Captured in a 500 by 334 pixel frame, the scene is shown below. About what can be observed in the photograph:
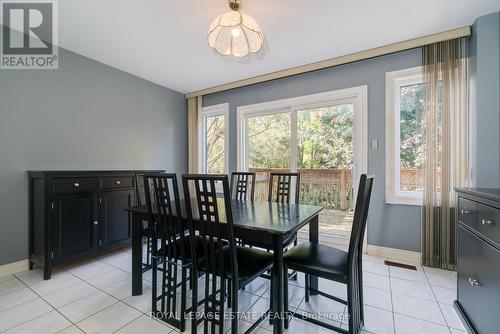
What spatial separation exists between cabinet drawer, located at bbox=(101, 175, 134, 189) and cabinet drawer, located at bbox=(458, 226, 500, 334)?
3.41m

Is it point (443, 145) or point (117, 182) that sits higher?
point (443, 145)

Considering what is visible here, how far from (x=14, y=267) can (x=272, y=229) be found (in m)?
2.89

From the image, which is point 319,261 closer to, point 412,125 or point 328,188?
point 328,188

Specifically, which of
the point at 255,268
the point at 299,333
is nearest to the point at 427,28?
the point at 255,268

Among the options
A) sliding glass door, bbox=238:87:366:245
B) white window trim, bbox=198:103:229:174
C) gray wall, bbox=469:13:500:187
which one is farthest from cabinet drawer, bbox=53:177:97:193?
gray wall, bbox=469:13:500:187

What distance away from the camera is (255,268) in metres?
1.52

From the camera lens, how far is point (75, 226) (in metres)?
2.54

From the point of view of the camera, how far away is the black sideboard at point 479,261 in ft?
4.28

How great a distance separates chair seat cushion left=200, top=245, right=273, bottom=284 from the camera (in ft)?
4.74

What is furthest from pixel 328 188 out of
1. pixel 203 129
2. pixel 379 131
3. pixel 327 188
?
pixel 203 129

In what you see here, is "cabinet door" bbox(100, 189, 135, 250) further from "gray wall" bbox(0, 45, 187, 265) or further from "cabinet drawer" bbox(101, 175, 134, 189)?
"gray wall" bbox(0, 45, 187, 265)

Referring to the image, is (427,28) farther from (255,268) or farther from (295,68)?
(255,268)

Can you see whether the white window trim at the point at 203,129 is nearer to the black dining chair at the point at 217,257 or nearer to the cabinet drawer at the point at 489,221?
the black dining chair at the point at 217,257

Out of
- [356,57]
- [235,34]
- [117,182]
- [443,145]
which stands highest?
[356,57]
